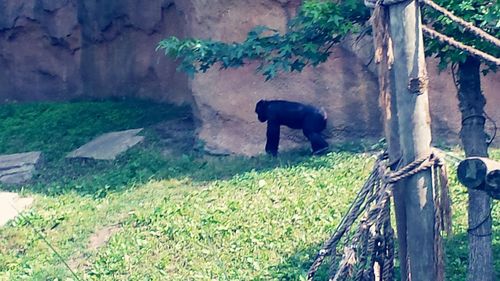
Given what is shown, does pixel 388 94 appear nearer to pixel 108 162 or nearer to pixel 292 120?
pixel 292 120

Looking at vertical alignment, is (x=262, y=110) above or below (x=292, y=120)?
above

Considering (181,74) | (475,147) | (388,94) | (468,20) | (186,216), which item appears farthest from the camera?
(181,74)

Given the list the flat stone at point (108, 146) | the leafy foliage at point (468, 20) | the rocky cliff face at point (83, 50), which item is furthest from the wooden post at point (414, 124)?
the rocky cliff face at point (83, 50)

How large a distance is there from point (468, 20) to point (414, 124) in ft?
5.07

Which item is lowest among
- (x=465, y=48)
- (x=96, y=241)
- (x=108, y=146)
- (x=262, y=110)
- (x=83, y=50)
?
(x=96, y=241)

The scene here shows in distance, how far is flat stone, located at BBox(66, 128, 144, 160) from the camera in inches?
387

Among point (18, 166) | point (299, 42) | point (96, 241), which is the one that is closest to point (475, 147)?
point (299, 42)

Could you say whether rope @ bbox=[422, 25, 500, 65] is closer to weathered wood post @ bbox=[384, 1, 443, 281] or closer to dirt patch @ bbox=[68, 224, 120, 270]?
weathered wood post @ bbox=[384, 1, 443, 281]

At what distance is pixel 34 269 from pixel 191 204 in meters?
1.44

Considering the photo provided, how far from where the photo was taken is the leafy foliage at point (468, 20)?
192 inches

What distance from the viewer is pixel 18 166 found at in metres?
9.85

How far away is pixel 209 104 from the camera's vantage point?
9.93 metres

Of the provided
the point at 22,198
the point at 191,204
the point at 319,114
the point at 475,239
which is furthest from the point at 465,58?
the point at 22,198

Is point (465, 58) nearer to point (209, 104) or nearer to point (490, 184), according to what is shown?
point (490, 184)
